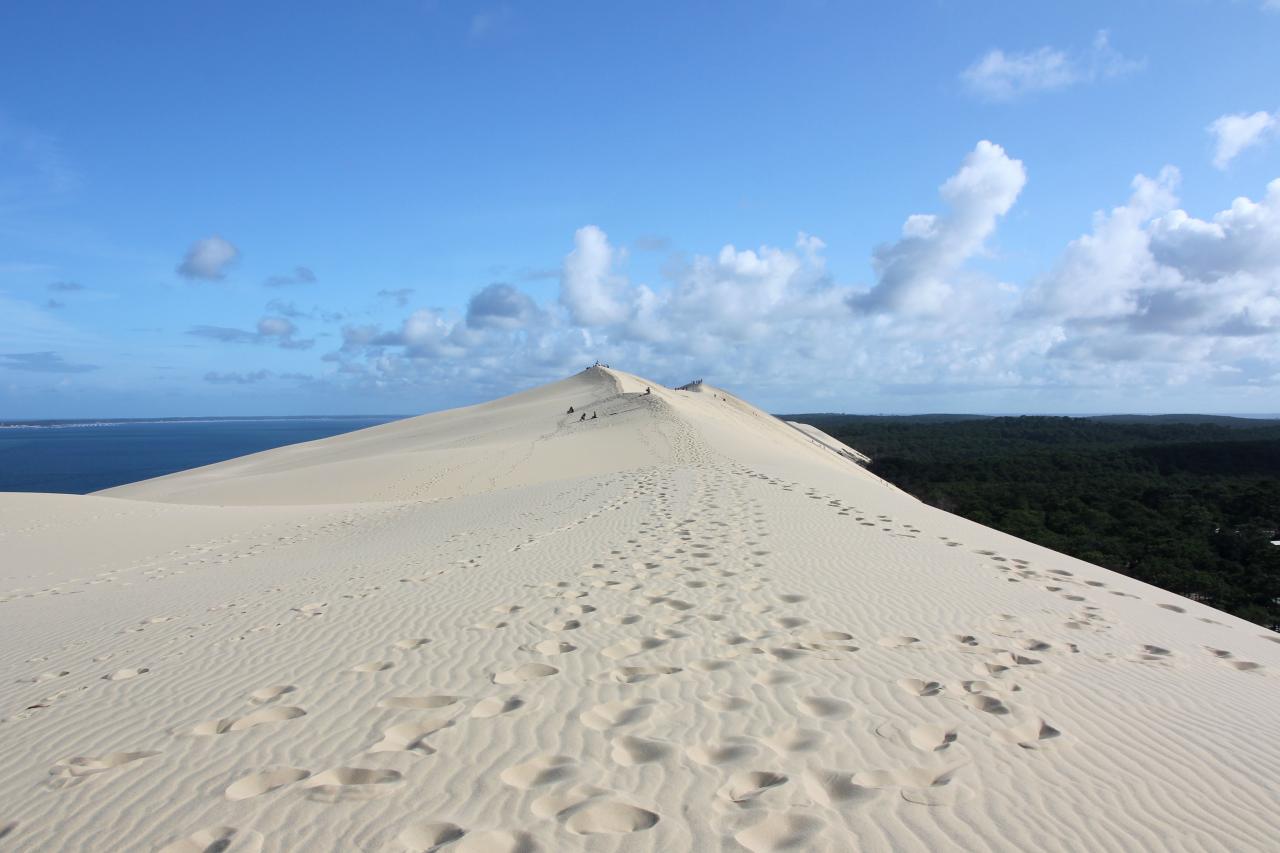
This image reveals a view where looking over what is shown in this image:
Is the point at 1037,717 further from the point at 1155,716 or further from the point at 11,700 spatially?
the point at 11,700

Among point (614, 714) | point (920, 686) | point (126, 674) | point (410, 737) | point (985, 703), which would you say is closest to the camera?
point (410, 737)

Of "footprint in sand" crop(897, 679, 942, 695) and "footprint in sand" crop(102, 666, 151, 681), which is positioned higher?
"footprint in sand" crop(102, 666, 151, 681)

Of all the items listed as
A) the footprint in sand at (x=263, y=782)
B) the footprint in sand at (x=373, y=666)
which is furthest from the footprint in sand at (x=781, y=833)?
the footprint in sand at (x=373, y=666)

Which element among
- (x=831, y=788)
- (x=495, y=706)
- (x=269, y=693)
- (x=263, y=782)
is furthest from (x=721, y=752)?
(x=269, y=693)

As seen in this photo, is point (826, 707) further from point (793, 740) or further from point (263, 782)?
point (263, 782)

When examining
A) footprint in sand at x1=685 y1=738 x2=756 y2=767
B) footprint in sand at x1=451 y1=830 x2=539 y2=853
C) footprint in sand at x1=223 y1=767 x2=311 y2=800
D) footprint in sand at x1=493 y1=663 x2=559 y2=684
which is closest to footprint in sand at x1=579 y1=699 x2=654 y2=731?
footprint in sand at x1=685 y1=738 x2=756 y2=767

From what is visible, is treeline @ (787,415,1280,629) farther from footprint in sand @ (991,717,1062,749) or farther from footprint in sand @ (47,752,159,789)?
footprint in sand @ (47,752,159,789)

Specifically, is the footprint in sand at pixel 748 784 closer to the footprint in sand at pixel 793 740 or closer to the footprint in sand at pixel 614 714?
the footprint in sand at pixel 793 740
